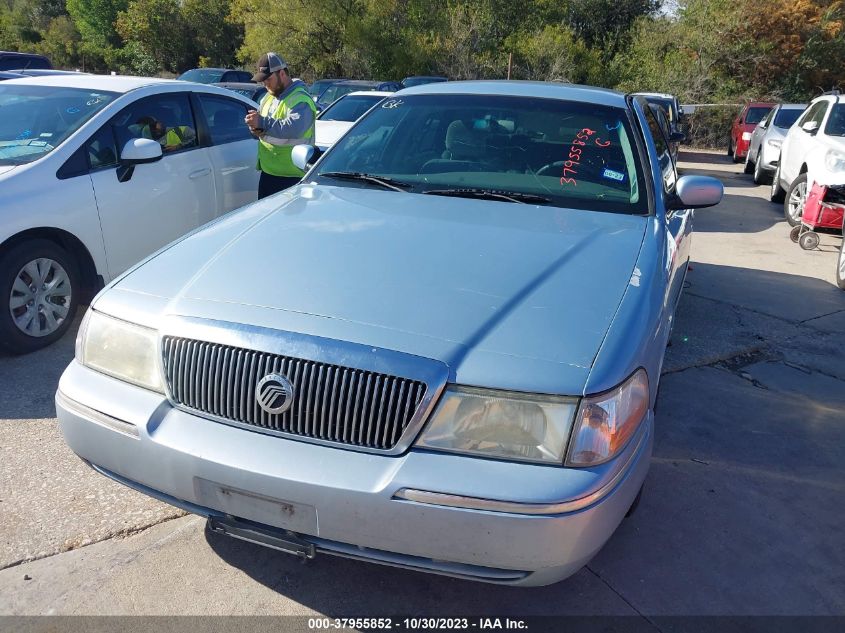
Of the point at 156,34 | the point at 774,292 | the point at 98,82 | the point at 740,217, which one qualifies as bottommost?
the point at 740,217

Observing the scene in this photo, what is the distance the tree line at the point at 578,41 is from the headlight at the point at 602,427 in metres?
25.6

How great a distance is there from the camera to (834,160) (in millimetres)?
8289

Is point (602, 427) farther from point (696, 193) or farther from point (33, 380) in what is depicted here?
point (33, 380)

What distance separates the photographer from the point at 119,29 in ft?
130

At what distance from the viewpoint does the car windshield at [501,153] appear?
3.41 meters

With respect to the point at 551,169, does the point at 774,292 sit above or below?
below

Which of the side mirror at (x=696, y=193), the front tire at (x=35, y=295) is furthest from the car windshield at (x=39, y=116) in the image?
the side mirror at (x=696, y=193)

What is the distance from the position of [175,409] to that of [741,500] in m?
2.55

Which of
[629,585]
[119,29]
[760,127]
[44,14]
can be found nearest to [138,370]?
[629,585]

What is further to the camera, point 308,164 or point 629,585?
point 308,164

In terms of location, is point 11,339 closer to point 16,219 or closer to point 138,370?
point 16,219

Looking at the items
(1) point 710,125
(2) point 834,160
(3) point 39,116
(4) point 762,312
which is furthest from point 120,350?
(1) point 710,125

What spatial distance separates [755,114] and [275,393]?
19009 mm

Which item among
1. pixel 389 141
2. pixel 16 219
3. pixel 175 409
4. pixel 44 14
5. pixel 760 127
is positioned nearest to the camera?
pixel 175 409
